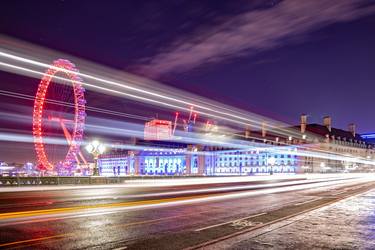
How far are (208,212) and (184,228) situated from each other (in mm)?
5036

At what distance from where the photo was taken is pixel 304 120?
557ft

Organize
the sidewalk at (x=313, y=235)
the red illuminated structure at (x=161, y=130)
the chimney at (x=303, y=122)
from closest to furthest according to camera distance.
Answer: the sidewalk at (x=313, y=235) → the red illuminated structure at (x=161, y=130) → the chimney at (x=303, y=122)

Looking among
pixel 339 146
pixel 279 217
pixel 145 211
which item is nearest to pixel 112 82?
pixel 145 211

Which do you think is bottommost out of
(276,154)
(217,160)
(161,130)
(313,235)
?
(313,235)

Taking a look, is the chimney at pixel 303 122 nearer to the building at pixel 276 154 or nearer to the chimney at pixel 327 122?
the building at pixel 276 154

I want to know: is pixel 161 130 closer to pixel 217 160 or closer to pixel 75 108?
pixel 217 160

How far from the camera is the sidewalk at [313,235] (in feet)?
35.9

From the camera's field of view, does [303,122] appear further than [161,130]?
Yes

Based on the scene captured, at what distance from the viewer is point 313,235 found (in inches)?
500

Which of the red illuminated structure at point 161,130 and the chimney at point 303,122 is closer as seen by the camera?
the red illuminated structure at point 161,130

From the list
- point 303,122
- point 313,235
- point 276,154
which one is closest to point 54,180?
point 313,235

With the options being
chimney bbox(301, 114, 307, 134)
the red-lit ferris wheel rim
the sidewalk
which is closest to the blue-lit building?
chimney bbox(301, 114, 307, 134)

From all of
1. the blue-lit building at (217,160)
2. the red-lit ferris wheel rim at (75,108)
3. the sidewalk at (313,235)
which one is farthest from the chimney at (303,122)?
the sidewalk at (313,235)

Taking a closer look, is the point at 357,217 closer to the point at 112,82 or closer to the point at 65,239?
the point at 65,239
